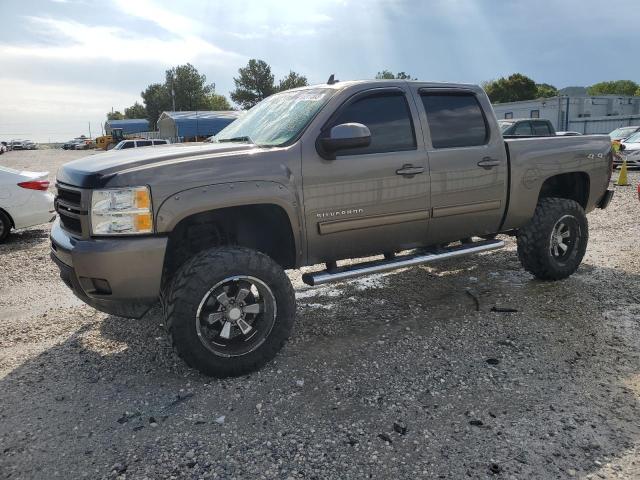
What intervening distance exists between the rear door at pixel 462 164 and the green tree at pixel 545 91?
236 feet

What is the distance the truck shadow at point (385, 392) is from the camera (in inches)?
110

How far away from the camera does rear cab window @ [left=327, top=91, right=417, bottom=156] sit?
416cm

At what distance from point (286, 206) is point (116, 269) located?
122 centimetres

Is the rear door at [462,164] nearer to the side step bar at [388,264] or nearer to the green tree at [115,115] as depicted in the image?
the side step bar at [388,264]

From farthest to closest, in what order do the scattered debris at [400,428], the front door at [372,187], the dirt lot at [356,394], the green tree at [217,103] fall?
the green tree at [217,103] < the front door at [372,187] < the scattered debris at [400,428] < the dirt lot at [356,394]

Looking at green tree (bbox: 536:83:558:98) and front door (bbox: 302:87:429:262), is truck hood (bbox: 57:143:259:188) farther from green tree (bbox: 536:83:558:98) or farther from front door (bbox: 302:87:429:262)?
green tree (bbox: 536:83:558:98)

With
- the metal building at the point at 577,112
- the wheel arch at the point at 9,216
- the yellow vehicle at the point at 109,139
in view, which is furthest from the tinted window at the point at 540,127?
the yellow vehicle at the point at 109,139

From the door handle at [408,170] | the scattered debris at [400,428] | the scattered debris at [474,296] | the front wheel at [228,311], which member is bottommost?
the scattered debris at [400,428]

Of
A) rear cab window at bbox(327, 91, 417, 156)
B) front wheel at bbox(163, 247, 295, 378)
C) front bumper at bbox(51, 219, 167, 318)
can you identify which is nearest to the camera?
front bumper at bbox(51, 219, 167, 318)

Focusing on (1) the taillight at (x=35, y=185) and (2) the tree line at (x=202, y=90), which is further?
(2) the tree line at (x=202, y=90)

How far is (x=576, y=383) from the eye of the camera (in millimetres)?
3436

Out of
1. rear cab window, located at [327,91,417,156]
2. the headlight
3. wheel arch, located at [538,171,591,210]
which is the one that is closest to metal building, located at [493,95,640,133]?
wheel arch, located at [538,171,591,210]

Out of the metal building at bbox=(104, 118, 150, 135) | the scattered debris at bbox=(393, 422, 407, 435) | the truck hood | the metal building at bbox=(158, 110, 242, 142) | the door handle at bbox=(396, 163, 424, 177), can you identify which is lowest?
the scattered debris at bbox=(393, 422, 407, 435)

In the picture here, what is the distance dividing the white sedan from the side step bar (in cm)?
614
